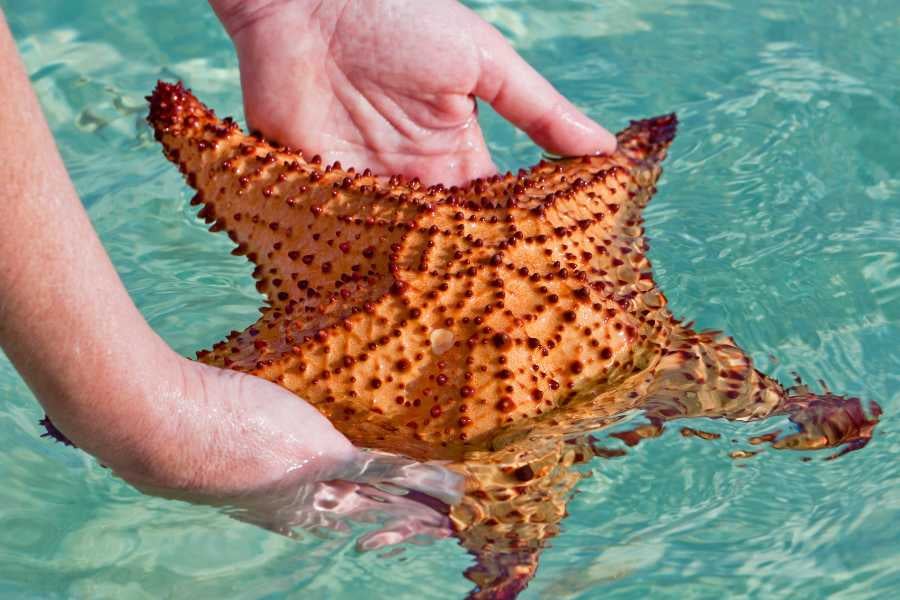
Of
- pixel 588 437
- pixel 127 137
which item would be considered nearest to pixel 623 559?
pixel 588 437

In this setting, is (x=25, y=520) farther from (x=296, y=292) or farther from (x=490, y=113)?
(x=490, y=113)

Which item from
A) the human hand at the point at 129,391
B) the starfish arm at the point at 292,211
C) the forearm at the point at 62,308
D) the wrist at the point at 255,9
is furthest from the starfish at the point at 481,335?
the wrist at the point at 255,9

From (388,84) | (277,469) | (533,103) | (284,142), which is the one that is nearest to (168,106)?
(284,142)

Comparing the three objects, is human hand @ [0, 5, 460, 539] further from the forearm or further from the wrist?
the wrist

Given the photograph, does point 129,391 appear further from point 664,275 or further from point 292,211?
point 664,275

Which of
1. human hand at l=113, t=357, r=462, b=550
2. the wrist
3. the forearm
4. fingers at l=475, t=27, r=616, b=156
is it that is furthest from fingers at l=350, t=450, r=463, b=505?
the wrist

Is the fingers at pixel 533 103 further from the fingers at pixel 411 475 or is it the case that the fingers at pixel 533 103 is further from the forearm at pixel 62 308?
the forearm at pixel 62 308
